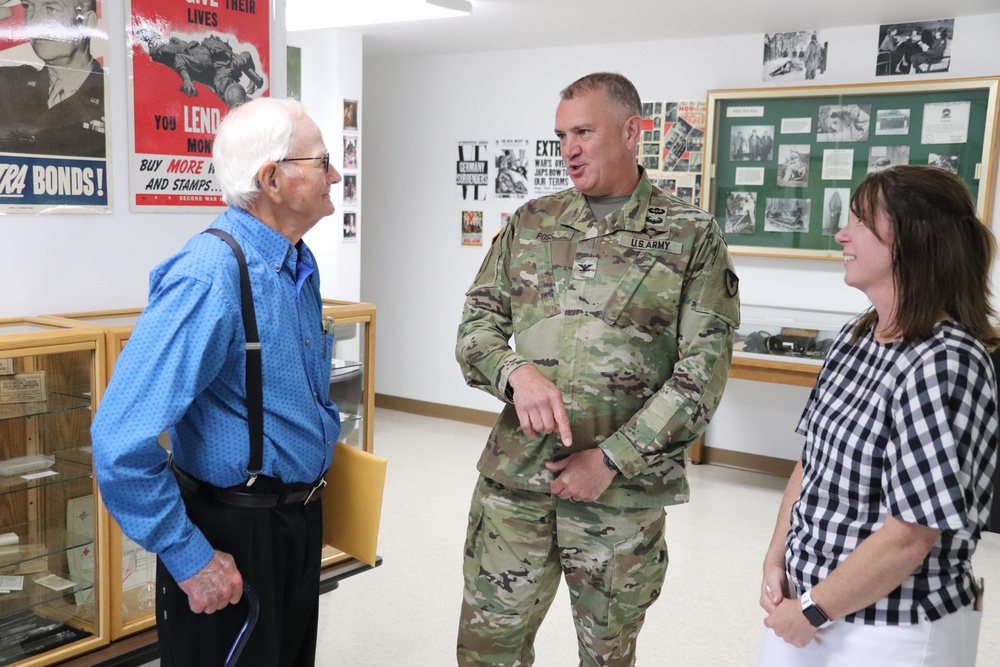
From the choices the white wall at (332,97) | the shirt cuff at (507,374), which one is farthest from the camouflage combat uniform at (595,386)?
the white wall at (332,97)

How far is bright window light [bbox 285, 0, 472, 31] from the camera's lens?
4.51 m

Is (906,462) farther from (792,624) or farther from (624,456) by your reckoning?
(624,456)

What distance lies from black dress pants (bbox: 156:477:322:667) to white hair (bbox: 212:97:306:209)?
558 millimetres

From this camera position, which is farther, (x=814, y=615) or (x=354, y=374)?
(x=354, y=374)

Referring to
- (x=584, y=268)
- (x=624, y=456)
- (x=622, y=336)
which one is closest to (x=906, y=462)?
(x=624, y=456)

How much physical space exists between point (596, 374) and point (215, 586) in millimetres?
917

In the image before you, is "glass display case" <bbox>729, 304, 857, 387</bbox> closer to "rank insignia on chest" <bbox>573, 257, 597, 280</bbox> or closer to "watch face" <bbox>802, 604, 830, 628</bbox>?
"rank insignia on chest" <bbox>573, 257, 597, 280</bbox>

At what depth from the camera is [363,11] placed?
4.77 metres

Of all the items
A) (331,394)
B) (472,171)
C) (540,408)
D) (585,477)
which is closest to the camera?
(540,408)

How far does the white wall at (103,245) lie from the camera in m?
2.38

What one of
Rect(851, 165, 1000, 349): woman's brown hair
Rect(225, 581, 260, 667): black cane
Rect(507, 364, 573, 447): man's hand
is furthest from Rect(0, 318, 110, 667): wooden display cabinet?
Rect(851, 165, 1000, 349): woman's brown hair

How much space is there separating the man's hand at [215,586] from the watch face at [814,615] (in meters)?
1.00

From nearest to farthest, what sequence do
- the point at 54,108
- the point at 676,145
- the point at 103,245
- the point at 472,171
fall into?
the point at 54,108
the point at 103,245
the point at 676,145
the point at 472,171

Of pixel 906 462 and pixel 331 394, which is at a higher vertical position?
pixel 906 462
